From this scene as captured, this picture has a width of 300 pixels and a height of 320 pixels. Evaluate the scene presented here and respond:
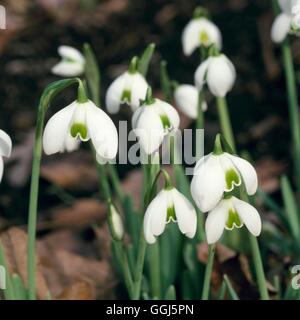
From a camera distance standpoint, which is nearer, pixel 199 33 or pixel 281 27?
pixel 281 27

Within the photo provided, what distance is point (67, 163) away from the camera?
247 centimetres

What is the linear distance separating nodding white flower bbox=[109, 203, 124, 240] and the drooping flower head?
0.15 meters

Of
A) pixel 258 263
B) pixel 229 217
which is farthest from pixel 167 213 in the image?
pixel 258 263

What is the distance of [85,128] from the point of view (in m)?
1.26

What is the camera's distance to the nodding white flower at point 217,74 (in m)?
1.51

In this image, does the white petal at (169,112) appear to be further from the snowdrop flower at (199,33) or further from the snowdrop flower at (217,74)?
the snowdrop flower at (199,33)

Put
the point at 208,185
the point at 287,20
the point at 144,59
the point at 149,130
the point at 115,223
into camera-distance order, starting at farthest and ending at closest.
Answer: the point at 287,20 < the point at 144,59 < the point at 115,223 < the point at 149,130 < the point at 208,185

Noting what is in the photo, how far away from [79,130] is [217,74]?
370 millimetres

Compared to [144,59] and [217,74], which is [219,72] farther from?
[144,59]

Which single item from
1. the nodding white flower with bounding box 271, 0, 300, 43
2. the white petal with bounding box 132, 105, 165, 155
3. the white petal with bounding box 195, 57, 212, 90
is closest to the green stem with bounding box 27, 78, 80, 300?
the white petal with bounding box 132, 105, 165, 155

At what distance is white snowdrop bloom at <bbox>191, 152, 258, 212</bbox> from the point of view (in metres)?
1.19

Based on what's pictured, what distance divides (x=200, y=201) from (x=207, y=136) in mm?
1380

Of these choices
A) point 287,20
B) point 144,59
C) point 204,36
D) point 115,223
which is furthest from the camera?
point 204,36

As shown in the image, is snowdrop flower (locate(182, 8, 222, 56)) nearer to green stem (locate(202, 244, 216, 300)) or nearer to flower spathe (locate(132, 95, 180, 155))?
flower spathe (locate(132, 95, 180, 155))
